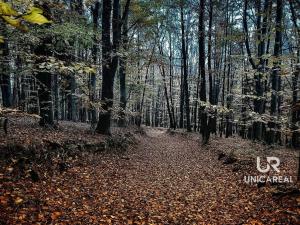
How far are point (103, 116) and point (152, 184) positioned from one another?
619 centimetres

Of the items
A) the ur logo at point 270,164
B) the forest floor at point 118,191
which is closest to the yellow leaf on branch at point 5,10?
the forest floor at point 118,191

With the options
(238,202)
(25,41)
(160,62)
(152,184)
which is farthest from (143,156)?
(160,62)

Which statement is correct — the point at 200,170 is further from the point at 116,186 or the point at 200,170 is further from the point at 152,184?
the point at 116,186

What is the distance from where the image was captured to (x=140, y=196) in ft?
25.6

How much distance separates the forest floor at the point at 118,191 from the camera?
6.06 m

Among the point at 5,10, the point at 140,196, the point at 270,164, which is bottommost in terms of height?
the point at 140,196

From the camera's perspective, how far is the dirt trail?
622 cm

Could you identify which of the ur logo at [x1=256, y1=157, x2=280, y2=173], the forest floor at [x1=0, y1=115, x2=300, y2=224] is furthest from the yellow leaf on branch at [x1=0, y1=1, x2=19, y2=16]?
the ur logo at [x1=256, y1=157, x2=280, y2=173]

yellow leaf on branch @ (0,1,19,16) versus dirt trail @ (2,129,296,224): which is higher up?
yellow leaf on branch @ (0,1,19,16)

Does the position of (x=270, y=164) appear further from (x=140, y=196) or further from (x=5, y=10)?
(x=5, y=10)

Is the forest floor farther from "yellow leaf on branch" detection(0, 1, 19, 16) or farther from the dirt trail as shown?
"yellow leaf on branch" detection(0, 1, 19, 16)

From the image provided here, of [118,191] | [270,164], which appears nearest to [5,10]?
[118,191]

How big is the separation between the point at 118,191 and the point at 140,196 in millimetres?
689

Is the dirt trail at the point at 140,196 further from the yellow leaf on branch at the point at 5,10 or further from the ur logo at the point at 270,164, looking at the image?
the yellow leaf on branch at the point at 5,10
